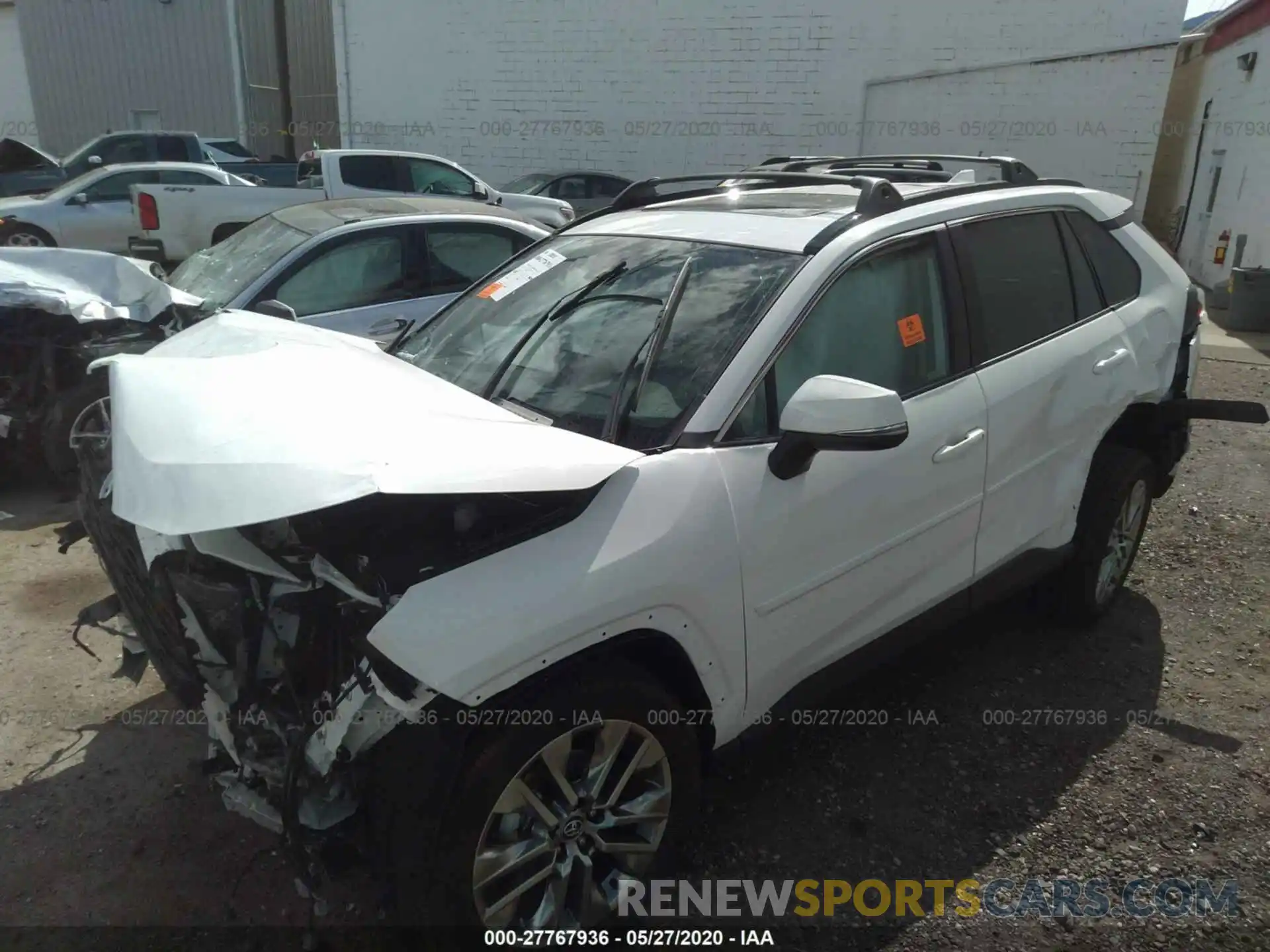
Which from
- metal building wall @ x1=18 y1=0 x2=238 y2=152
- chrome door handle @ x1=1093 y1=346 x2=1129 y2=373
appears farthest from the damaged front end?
metal building wall @ x1=18 y1=0 x2=238 y2=152

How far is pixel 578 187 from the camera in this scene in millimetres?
14648

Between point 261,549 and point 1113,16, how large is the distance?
1545 centimetres

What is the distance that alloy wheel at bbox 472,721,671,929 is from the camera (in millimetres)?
2113

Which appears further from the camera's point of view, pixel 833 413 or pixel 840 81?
pixel 840 81

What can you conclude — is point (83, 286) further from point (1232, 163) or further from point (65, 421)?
point (1232, 163)

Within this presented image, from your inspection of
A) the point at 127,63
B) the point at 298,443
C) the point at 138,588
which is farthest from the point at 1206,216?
the point at 127,63

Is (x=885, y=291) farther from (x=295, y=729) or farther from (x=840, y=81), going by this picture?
(x=840, y=81)

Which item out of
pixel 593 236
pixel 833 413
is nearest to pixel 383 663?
pixel 833 413

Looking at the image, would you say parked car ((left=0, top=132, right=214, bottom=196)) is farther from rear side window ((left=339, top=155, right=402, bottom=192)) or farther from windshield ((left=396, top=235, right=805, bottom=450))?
windshield ((left=396, top=235, right=805, bottom=450))

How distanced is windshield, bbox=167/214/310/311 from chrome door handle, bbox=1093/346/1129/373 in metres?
4.53

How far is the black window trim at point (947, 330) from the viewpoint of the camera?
7.89ft

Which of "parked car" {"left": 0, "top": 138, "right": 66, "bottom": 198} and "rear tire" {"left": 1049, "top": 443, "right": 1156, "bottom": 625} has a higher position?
"parked car" {"left": 0, "top": 138, "right": 66, "bottom": 198}

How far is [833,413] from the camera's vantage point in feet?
7.32

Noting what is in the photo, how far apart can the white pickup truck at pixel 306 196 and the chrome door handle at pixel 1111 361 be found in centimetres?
696
